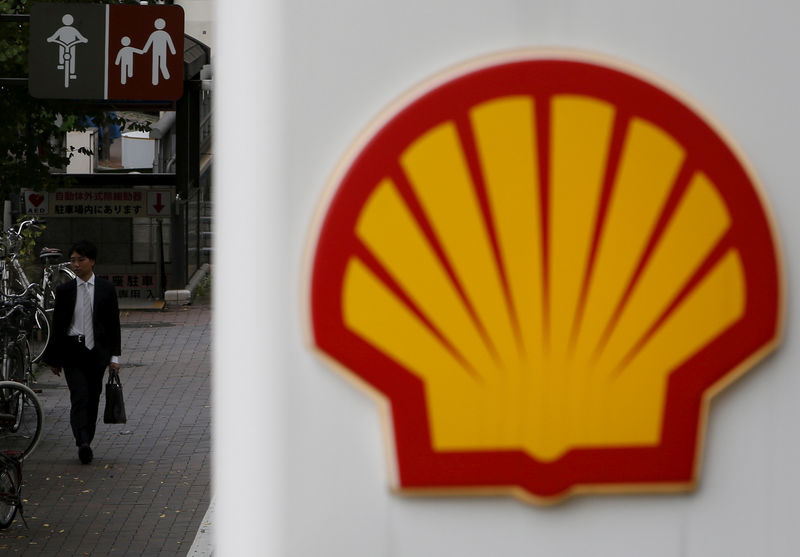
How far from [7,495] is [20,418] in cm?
175

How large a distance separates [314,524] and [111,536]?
746cm

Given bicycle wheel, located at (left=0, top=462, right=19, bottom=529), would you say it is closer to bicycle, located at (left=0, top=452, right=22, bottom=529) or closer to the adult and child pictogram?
bicycle, located at (left=0, top=452, right=22, bottom=529)

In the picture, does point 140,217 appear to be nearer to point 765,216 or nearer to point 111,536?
point 111,536

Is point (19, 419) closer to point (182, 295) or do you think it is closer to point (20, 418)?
point (20, 418)

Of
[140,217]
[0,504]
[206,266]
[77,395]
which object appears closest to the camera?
[0,504]

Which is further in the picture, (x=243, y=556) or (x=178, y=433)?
(x=178, y=433)

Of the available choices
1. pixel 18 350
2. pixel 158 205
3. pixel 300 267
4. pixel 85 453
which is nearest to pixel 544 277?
pixel 300 267

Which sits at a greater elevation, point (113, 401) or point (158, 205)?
point (158, 205)

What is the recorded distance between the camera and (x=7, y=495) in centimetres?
841

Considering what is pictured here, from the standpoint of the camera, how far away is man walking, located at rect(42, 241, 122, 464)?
10.1 m

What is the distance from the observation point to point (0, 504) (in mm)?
8406

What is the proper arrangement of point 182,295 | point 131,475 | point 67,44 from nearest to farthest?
point 131,475 < point 67,44 < point 182,295

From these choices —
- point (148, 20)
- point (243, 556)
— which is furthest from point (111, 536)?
point (243, 556)

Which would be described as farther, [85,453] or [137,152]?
[137,152]
